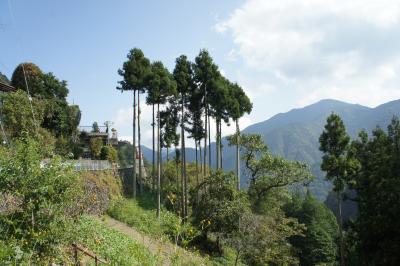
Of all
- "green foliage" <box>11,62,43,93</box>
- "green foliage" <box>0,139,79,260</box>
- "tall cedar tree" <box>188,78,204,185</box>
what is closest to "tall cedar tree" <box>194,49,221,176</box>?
"tall cedar tree" <box>188,78,204,185</box>

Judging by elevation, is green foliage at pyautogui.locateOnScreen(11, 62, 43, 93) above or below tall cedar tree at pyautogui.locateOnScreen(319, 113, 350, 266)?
above

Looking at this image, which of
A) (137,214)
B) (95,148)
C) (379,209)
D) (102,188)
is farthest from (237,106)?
(379,209)

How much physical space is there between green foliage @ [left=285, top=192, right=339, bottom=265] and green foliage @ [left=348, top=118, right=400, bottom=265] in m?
14.3

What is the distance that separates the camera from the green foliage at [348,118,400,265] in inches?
965

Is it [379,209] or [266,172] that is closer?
[379,209]

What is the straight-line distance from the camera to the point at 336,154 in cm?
3231

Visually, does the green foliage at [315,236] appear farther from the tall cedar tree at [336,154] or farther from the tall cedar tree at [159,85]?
the tall cedar tree at [159,85]

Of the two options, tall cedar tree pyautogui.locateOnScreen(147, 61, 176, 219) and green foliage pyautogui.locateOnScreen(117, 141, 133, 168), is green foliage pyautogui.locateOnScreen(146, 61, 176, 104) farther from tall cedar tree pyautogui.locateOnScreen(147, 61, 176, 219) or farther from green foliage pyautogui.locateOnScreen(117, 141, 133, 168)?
green foliage pyautogui.locateOnScreen(117, 141, 133, 168)

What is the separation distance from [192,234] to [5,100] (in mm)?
23340

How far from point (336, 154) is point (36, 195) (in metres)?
27.1

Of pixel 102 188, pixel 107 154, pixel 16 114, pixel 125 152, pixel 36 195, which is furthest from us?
pixel 125 152

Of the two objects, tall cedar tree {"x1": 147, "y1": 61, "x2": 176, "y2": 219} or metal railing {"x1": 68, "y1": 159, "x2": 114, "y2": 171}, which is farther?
tall cedar tree {"x1": 147, "y1": 61, "x2": 176, "y2": 219}

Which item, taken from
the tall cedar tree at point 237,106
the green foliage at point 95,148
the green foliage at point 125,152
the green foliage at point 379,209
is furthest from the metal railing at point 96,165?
the green foliage at point 379,209

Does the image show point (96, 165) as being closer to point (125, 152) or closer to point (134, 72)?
point (134, 72)
